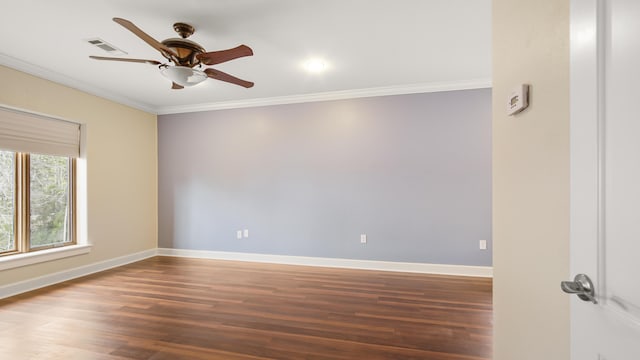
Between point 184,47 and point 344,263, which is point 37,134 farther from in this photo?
point 344,263

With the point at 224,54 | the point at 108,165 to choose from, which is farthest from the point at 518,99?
the point at 108,165

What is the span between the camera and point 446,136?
13.0ft

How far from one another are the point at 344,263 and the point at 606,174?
381 cm

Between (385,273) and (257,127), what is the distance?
3021mm

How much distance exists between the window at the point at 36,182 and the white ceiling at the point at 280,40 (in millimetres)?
662

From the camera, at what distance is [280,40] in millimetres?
2773

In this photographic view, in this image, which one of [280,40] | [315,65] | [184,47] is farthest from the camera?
[315,65]

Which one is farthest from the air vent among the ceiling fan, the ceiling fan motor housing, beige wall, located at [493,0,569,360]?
beige wall, located at [493,0,569,360]

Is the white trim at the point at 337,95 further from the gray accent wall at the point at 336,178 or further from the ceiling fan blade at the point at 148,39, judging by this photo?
the ceiling fan blade at the point at 148,39

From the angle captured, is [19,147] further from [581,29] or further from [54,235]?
[581,29]

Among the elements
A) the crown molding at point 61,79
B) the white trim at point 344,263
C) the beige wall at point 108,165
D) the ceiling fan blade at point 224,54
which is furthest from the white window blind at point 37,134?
the ceiling fan blade at point 224,54

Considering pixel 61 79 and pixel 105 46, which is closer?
pixel 105 46

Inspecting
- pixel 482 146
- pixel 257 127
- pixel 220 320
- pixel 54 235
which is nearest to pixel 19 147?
pixel 54 235

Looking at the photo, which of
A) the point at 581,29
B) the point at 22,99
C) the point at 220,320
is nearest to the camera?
the point at 581,29
